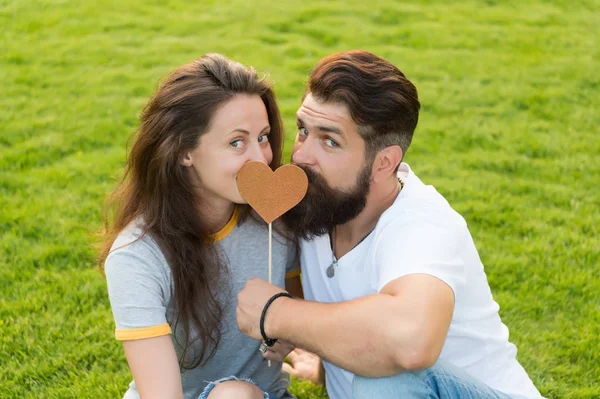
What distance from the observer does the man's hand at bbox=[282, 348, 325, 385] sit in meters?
3.36

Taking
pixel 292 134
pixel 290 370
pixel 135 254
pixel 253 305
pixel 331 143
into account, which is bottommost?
pixel 290 370

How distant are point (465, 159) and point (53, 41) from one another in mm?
4075

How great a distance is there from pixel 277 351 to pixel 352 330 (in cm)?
46

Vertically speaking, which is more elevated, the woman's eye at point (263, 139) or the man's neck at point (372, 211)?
the woman's eye at point (263, 139)

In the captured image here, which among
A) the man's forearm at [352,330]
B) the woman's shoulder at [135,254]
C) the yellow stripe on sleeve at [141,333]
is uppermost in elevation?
the woman's shoulder at [135,254]

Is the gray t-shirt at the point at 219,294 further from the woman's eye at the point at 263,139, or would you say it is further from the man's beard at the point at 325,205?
the woman's eye at the point at 263,139

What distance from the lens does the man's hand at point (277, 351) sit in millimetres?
2627

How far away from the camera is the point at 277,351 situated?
8.74ft

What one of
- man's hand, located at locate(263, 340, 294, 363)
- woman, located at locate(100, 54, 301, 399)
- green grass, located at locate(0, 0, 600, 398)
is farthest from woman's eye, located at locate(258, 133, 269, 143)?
green grass, located at locate(0, 0, 600, 398)

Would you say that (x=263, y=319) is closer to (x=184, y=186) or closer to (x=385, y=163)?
(x=184, y=186)

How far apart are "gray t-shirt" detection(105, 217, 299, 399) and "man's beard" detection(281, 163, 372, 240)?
150 mm

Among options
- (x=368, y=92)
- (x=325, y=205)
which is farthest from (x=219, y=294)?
(x=368, y=92)

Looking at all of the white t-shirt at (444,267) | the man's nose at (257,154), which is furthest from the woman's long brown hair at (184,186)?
the white t-shirt at (444,267)

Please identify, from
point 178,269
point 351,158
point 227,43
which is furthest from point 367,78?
point 227,43
